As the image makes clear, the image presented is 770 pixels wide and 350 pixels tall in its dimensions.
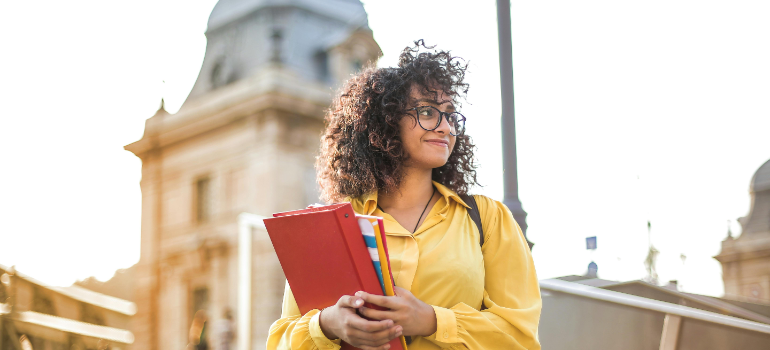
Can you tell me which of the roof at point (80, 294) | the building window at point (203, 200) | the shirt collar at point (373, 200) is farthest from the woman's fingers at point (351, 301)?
the building window at point (203, 200)

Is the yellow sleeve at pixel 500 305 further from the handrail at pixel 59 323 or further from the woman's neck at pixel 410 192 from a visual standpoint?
the handrail at pixel 59 323

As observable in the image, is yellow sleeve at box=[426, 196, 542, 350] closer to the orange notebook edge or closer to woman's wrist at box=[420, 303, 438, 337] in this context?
woman's wrist at box=[420, 303, 438, 337]

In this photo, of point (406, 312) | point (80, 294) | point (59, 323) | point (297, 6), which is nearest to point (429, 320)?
point (406, 312)

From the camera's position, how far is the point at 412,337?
165cm

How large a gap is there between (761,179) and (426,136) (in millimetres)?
4836

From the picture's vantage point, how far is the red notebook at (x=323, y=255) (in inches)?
59.1

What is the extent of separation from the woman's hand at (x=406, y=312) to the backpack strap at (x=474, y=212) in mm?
301

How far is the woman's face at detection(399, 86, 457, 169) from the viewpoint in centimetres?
182

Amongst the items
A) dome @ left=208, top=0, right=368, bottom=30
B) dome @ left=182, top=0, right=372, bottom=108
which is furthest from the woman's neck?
dome @ left=208, top=0, right=368, bottom=30

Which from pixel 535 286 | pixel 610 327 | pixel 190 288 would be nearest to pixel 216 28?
pixel 190 288

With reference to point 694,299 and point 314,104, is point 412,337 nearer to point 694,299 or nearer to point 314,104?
point 694,299

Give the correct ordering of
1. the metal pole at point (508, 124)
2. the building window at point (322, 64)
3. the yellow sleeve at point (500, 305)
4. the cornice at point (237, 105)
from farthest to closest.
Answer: the building window at point (322, 64) < the cornice at point (237, 105) < the metal pole at point (508, 124) < the yellow sleeve at point (500, 305)

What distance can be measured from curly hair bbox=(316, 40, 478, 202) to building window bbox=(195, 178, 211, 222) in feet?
37.9

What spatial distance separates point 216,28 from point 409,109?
13.3m
